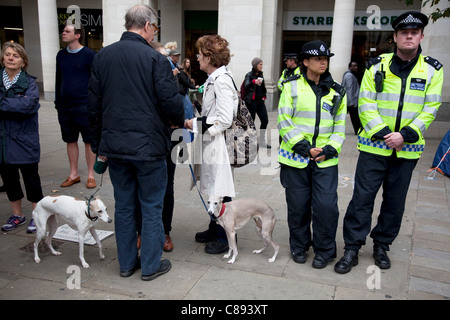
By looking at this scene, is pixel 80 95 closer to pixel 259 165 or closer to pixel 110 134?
pixel 110 134

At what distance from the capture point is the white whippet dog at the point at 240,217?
389 cm

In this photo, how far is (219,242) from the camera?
4195 mm

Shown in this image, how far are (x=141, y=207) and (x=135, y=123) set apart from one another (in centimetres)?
76

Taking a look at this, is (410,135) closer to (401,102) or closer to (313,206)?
(401,102)

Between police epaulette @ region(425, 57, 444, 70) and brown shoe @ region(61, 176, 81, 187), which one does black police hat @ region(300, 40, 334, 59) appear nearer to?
police epaulette @ region(425, 57, 444, 70)

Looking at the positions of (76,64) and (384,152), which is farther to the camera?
(76,64)

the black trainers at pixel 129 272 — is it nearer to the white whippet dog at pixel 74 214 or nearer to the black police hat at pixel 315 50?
the white whippet dog at pixel 74 214

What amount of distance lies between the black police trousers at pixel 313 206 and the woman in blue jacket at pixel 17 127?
282 centimetres

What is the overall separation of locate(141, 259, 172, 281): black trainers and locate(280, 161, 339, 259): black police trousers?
1230 mm

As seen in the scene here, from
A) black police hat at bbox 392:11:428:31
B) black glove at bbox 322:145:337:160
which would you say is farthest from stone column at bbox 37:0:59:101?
black police hat at bbox 392:11:428:31

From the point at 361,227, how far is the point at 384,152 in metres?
0.77

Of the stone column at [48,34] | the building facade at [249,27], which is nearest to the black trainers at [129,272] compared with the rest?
the building facade at [249,27]

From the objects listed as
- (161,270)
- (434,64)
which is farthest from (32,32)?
(434,64)
